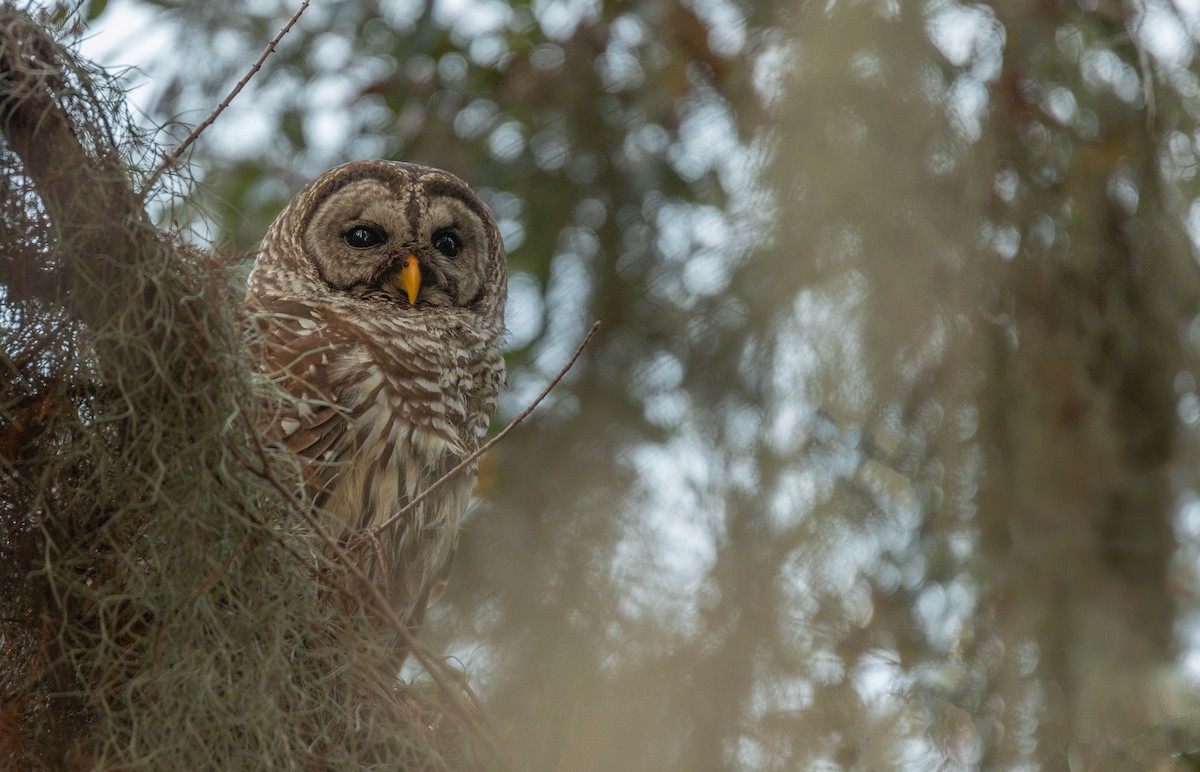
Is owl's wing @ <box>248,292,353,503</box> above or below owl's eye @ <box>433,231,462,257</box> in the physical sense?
below

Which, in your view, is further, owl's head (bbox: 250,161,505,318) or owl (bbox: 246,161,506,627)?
owl's head (bbox: 250,161,505,318)

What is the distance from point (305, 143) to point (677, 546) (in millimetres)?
3367

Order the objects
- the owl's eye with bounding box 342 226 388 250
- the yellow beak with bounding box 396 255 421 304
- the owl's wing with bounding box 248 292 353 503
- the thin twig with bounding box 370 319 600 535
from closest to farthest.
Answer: the thin twig with bounding box 370 319 600 535 → the owl's wing with bounding box 248 292 353 503 → the yellow beak with bounding box 396 255 421 304 → the owl's eye with bounding box 342 226 388 250

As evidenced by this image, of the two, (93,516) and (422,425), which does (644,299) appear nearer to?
(422,425)

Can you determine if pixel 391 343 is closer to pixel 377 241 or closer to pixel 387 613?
pixel 377 241

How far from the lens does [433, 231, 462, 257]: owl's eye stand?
4.29 m

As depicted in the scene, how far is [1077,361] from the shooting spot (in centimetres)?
350

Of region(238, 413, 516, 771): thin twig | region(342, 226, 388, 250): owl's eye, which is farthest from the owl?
region(238, 413, 516, 771): thin twig

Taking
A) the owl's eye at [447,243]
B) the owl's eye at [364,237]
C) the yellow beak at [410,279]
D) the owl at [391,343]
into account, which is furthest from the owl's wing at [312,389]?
the owl's eye at [447,243]

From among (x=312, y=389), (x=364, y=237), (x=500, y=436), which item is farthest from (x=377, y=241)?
(x=500, y=436)

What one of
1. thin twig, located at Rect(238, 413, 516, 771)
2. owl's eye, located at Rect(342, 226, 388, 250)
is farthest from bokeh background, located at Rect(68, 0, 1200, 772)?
owl's eye, located at Rect(342, 226, 388, 250)

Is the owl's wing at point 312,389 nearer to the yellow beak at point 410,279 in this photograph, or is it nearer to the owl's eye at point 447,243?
the yellow beak at point 410,279

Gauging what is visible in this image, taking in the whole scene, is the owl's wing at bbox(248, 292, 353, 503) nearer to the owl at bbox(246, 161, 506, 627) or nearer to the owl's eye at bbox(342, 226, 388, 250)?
the owl at bbox(246, 161, 506, 627)

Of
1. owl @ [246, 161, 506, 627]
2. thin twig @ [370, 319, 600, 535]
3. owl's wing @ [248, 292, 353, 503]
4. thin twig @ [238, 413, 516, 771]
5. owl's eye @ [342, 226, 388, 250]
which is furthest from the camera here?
owl's eye @ [342, 226, 388, 250]
